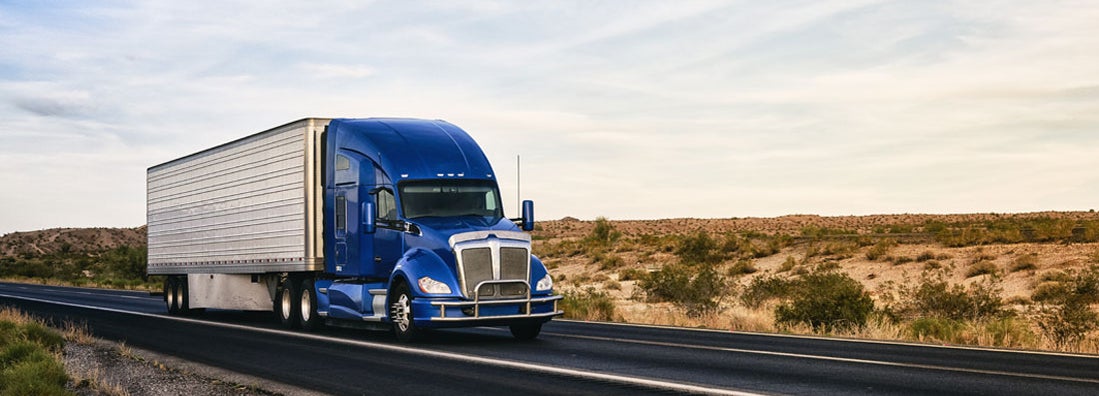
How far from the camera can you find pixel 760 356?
15.5 m

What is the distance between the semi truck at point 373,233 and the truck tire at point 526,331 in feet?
0.08

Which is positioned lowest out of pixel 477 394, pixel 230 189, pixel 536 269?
pixel 477 394

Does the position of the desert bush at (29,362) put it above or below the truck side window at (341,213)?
below

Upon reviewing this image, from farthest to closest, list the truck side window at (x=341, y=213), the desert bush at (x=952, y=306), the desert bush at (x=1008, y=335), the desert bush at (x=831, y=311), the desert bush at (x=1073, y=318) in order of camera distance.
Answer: the desert bush at (x=952, y=306)
the desert bush at (x=831, y=311)
the truck side window at (x=341, y=213)
the desert bush at (x=1073, y=318)
the desert bush at (x=1008, y=335)

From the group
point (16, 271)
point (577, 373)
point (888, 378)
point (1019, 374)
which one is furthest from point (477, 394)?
point (16, 271)

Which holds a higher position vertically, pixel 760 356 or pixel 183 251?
pixel 183 251

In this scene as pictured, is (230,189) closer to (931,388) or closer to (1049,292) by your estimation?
(931,388)

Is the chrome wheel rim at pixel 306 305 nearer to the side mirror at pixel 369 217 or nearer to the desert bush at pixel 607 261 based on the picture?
the side mirror at pixel 369 217

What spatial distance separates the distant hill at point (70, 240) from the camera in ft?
517

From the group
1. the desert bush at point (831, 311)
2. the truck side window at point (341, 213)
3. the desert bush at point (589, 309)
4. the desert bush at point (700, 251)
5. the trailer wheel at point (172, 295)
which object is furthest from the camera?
the desert bush at point (700, 251)

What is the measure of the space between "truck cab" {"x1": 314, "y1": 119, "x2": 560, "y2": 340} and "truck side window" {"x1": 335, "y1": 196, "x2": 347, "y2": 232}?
0.7 inches

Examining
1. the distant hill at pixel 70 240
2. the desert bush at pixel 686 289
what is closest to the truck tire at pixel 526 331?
the desert bush at pixel 686 289

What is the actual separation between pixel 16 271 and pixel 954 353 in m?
82.3

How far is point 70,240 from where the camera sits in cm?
16662
